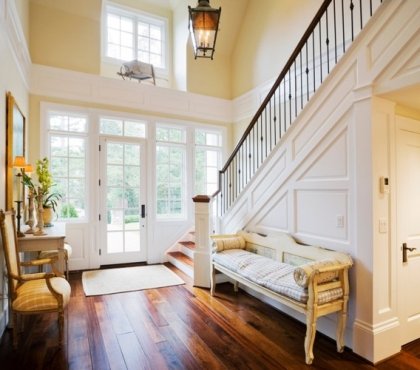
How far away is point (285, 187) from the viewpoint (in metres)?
3.46

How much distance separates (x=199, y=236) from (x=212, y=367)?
2060 millimetres

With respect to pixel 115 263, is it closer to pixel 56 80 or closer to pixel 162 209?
pixel 162 209

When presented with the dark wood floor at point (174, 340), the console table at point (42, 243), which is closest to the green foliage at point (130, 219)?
the dark wood floor at point (174, 340)

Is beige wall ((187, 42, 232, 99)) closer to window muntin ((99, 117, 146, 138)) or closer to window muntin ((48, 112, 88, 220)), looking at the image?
window muntin ((99, 117, 146, 138))

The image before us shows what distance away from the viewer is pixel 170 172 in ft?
19.3

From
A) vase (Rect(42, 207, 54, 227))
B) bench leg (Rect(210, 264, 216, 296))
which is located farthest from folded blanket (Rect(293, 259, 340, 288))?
vase (Rect(42, 207, 54, 227))

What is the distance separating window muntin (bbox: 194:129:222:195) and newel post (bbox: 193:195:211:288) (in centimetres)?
188

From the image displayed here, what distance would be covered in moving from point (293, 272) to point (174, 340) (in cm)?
130

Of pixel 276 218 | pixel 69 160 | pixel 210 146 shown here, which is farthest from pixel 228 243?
pixel 69 160

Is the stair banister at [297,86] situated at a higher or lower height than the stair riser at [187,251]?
higher

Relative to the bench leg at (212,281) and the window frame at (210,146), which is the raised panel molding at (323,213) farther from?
the window frame at (210,146)

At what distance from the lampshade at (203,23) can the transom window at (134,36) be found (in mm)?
3794

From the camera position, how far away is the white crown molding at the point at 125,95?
16.0ft

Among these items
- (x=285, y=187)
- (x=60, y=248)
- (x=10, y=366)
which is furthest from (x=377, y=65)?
(x=10, y=366)
